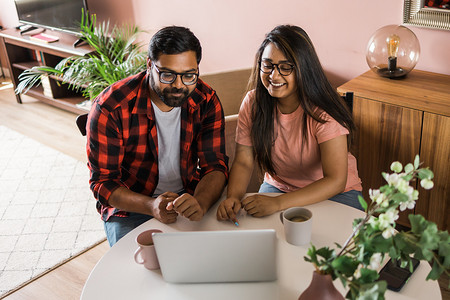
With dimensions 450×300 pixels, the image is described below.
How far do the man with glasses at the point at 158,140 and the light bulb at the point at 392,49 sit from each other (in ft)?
3.05

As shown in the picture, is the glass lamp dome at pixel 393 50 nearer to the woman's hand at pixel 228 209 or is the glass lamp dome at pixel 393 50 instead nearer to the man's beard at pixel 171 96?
the man's beard at pixel 171 96

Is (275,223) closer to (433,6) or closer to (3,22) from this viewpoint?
(433,6)

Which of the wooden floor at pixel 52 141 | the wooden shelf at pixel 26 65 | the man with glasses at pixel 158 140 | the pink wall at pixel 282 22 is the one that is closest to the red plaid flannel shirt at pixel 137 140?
the man with glasses at pixel 158 140

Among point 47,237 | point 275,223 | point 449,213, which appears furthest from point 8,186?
point 449,213

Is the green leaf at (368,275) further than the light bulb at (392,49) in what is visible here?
No

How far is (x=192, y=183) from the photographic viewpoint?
6.35 feet

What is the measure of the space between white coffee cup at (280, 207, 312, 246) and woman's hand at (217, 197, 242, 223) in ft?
0.61

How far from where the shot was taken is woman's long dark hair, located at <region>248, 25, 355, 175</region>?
5.66 feet

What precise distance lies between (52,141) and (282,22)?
6.65ft

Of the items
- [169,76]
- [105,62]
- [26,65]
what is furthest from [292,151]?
[26,65]

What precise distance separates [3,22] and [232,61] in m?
3.12

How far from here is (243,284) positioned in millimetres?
1235

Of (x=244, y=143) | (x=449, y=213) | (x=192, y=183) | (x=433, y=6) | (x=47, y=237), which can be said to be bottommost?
(x=47, y=237)

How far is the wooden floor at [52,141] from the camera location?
7.63ft
